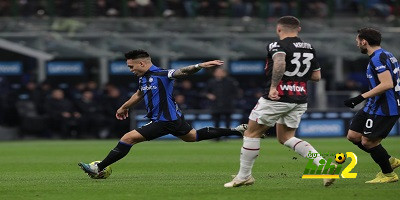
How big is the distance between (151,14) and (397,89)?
72.0ft

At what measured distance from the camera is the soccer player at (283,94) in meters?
11.5

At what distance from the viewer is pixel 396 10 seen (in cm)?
3597

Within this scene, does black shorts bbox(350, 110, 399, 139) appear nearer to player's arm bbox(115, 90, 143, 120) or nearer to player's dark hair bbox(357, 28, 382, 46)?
player's dark hair bbox(357, 28, 382, 46)

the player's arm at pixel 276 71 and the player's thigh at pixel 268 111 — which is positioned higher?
Answer: the player's arm at pixel 276 71

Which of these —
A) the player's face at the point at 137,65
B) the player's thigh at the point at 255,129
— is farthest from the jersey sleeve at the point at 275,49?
the player's face at the point at 137,65

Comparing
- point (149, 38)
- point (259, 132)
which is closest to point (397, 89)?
point (259, 132)

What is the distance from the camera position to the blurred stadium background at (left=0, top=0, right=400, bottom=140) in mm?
28844

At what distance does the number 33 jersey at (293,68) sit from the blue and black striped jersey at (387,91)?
95cm

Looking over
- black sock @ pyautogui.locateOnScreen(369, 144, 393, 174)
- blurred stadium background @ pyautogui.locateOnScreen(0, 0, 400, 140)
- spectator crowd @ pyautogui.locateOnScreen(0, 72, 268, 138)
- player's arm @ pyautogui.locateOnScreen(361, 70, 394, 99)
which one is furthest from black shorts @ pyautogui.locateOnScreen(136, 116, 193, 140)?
blurred stadium background @ pyautogui.locateOnScreen(0, 0, 400, 140)

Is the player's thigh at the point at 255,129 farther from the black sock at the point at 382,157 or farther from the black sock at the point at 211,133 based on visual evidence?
the black sock at the point at 211,133

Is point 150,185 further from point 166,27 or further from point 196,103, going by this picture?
point 166,27

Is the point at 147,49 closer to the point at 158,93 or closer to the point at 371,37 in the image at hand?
the point at 158,93

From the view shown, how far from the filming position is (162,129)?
13438 millimetres

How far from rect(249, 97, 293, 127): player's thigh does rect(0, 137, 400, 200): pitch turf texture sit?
2.63 ft
